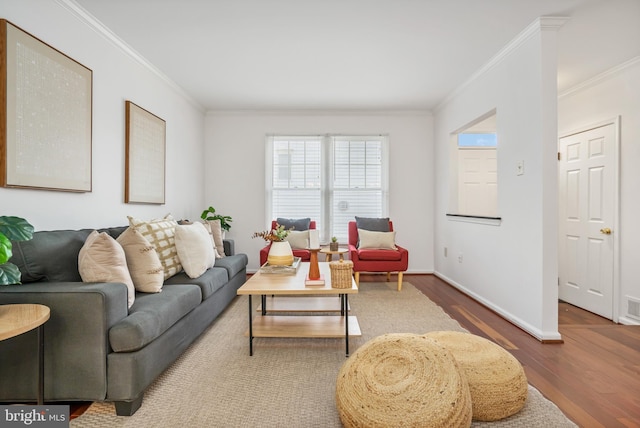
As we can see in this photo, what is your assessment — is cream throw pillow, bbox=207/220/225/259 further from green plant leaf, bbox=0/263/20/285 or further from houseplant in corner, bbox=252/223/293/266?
green plant leaf, bbox=0/263/20/285

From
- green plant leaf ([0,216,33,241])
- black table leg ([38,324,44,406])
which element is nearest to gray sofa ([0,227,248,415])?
black table leg ([38,324,44,406])

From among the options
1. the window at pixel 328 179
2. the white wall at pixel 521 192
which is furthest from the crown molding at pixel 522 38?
the window at pixel 328 179

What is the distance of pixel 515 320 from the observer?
10.3 feet

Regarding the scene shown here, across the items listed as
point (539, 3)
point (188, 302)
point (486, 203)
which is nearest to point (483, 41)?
point (539, 3)

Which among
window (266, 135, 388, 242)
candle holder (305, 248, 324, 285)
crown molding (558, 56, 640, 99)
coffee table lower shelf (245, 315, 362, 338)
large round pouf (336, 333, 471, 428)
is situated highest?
crown molding (558, 56, 640, 99)

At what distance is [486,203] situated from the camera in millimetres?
5602

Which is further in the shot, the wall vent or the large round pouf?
the wall vent

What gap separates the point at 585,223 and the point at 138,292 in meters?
4.64

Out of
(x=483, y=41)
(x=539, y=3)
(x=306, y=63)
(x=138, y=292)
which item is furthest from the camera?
(x=306, y=63)

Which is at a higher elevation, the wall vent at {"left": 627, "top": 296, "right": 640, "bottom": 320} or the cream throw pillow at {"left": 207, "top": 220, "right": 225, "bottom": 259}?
the cream throw pillow at {"left": 207, "top": 220, "right": 225, "bottom": 259}

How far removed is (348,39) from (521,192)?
2.15m

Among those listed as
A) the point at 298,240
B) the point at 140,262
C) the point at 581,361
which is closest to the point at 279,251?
the point at 140,262

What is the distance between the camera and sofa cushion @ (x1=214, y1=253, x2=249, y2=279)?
11.7 feet

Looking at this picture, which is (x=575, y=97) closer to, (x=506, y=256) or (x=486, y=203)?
(x=486, y=203)
